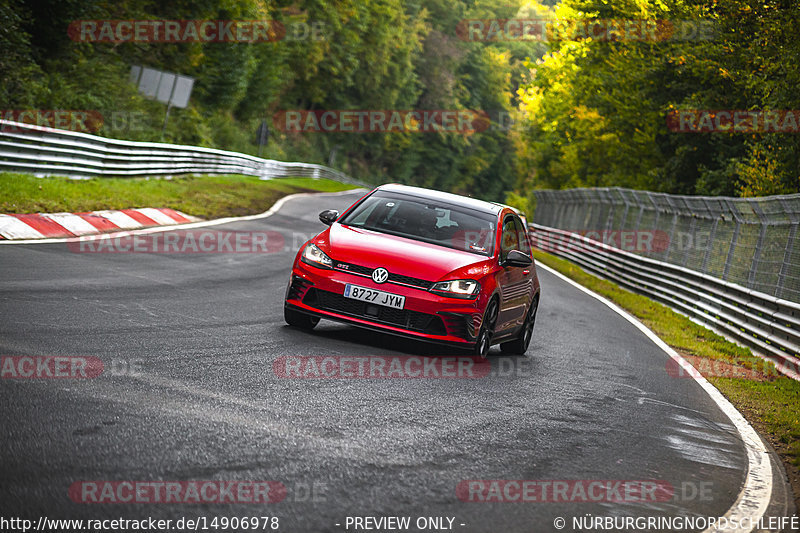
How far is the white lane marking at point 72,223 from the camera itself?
14.9 metres

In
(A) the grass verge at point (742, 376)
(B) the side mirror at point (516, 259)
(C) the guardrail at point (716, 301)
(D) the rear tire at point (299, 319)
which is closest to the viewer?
(A) the grass verge at point (742, 376)

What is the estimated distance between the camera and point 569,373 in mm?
9922

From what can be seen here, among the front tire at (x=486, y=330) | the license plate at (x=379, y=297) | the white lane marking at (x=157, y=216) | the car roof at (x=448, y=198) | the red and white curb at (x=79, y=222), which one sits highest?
the car roof at (x=448, y=198)

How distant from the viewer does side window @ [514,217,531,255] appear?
1130cm

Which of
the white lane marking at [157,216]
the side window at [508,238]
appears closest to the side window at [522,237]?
the side window at [508,238]

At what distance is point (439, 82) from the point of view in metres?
94.4

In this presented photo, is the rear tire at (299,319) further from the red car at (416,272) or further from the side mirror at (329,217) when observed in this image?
the side mirror at (329,217)

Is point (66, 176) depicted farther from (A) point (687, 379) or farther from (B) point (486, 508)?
(B) point (486, 508)

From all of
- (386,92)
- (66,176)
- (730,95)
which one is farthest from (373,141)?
(66,176)

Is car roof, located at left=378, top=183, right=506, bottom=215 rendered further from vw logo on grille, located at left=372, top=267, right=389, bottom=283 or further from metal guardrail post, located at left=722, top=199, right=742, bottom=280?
metal guardrail post, located at left=722, top=199, right=742, bottom=280

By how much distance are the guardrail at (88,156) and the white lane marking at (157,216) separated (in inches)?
83.7

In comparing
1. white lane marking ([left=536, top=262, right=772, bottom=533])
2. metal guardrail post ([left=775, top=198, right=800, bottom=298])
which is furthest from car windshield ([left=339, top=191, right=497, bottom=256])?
metal guardrail post ([left=775, top=198, right=800, bottom=298])

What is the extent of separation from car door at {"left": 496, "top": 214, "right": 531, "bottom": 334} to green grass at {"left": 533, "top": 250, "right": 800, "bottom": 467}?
2324mm

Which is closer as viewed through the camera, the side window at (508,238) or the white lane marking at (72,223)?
the side window at (508,238)
